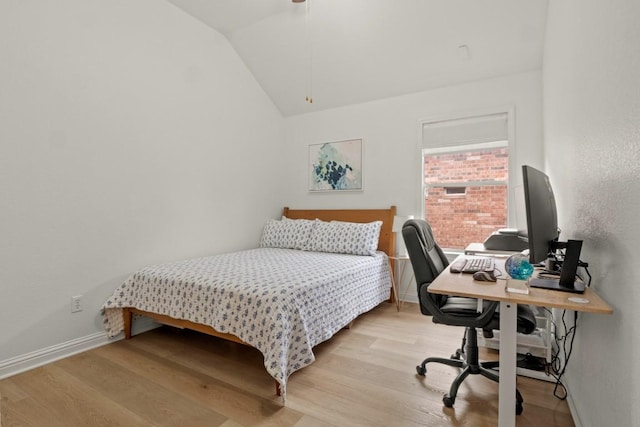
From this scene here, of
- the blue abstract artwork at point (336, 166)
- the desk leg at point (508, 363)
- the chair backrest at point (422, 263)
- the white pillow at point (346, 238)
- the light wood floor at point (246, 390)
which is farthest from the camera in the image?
the blue abstract artwork at point (336, 166)

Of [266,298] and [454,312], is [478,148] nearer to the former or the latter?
[454,312]

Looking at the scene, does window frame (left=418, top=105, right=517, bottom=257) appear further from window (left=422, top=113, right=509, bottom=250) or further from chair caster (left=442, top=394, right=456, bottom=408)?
chair caster (left=442, top=394, right=456, bottom=408)

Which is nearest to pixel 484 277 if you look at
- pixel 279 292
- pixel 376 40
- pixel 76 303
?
pixel 279 292

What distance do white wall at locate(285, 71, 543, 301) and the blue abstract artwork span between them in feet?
0.28

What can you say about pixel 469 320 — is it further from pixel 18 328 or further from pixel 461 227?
pixel 18 328

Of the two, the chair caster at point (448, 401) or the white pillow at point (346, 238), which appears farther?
the white pillow at point (346, 238)

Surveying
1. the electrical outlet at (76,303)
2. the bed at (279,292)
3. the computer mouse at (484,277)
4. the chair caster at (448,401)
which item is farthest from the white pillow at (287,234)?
the computer mouse at (484,277)

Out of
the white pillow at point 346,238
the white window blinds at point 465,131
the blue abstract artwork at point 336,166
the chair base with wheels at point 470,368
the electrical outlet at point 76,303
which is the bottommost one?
the chair base with wheels at point 470,368

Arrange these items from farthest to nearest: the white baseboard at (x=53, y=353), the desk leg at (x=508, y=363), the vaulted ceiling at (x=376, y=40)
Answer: the vaulted ceiling at (x=376, y=40)
the white baseboard at (x=53, y=353)
the desk leg at (x=508, y=363)

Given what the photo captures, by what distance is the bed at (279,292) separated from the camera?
→ 78.2 inches

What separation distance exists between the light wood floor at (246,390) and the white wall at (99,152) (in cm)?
50

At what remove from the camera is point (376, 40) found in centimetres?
334

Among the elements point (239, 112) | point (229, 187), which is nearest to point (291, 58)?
point (239, 112)

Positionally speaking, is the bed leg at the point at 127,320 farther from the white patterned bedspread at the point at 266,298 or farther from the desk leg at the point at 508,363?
the desk leg at the point at 508,363
